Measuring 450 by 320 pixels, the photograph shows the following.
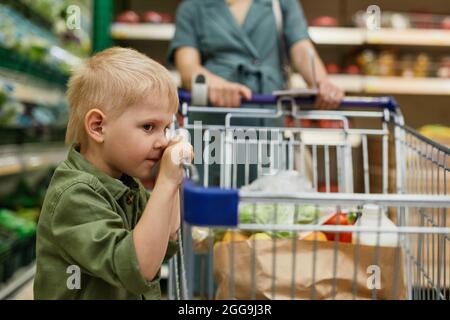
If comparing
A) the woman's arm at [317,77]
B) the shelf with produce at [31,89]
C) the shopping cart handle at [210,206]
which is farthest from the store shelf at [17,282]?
the shopping cart handle at [210,206]

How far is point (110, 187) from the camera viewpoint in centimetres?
104

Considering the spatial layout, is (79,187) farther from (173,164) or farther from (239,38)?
(239,38)

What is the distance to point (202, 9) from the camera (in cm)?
195

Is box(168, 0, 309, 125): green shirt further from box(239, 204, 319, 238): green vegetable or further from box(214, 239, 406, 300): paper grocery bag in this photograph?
box(214, 239, 406, 300): paper grocery bag

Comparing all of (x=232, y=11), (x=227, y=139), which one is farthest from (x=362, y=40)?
(x=227, y=139)

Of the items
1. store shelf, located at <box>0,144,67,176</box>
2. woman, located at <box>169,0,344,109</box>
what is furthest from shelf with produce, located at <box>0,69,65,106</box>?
woman, located at <box>169,0,344,109</box>

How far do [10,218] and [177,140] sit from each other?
207 centimetres

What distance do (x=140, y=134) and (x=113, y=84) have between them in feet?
0.35

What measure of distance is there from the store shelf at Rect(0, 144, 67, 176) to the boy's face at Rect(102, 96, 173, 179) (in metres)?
1.66

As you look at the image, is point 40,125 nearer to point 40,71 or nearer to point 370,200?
point 40,71

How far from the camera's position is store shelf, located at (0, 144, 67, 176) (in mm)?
2637

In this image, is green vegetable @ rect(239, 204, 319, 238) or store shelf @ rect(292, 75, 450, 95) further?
store shelf @ rect(292, 75, 450, 95)

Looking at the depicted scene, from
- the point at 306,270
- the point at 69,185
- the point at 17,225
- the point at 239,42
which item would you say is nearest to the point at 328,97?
the point at 239,42

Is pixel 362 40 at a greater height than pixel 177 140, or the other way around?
pixel 362 40
